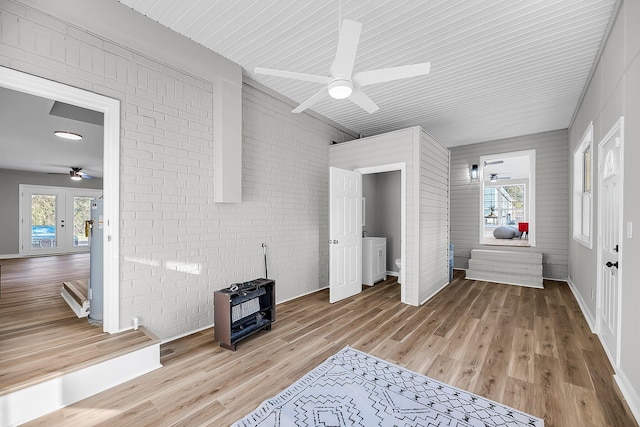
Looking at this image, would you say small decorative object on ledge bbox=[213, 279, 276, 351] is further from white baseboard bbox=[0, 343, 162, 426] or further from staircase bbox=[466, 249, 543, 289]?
staircase bbox=[466, 249, 543, 289]

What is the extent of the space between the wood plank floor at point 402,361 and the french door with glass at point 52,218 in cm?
905

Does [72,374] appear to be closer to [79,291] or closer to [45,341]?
[45,341]

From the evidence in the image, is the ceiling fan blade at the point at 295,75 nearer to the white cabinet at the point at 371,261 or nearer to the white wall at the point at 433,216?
the white wall at the point at 433,216

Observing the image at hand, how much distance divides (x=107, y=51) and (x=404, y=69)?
2627 millimetres

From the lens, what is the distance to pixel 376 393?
7.08 feet

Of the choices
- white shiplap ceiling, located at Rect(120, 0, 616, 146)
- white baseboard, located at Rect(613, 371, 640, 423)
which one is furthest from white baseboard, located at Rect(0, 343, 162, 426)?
white baseboard, located at Rect(613, 371, 640, 423)

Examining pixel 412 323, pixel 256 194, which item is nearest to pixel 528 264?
pixel 412 323

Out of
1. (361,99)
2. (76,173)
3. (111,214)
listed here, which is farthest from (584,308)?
(76,173)

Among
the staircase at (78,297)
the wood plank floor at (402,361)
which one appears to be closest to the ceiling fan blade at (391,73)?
the wood plank floor at (402,361)

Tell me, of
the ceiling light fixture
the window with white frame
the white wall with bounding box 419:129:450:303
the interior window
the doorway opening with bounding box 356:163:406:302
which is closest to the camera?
the window with white frame

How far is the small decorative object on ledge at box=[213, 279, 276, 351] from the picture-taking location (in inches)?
113

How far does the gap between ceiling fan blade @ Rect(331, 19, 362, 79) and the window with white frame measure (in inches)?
143

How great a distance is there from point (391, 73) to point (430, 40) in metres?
1.07

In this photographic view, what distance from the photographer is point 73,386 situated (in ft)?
6.75
